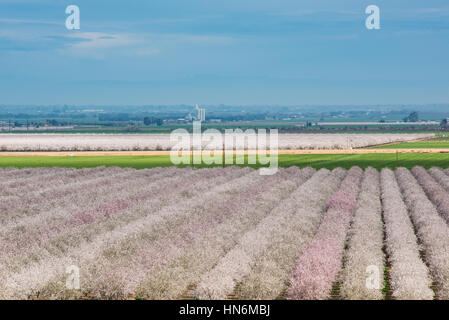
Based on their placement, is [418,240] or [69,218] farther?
[69,218]

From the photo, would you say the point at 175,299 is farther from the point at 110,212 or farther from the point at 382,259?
the point at 110,212

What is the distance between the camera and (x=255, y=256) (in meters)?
12.6

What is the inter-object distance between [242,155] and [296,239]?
39284mm

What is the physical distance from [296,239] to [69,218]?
Answer: 643 centimetres

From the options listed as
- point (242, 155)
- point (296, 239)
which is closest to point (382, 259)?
point (296, 239)

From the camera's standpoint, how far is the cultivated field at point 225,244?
34.0 ft

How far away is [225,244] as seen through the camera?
1388 cm

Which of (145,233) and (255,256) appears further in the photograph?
(145,233)

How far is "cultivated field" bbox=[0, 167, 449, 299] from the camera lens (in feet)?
34.0
